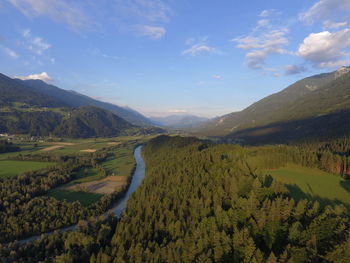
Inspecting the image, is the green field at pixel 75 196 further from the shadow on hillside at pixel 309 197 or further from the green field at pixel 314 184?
the shadow on hillside at pixel 309 197

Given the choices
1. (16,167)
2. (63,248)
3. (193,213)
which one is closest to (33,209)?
(63,248)

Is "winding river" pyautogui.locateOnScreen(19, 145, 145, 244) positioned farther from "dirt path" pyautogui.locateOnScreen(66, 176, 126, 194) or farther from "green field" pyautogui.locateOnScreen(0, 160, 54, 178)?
"green field" pyautogui.locateOnScreen(0, 160, 54, 178)

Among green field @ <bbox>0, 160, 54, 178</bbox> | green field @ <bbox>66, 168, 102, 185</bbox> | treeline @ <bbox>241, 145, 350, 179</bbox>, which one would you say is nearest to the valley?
treeline @ <bbox>241, 145, 350, 179</bbox>

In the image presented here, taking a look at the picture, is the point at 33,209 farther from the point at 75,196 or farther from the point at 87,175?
the point at 87,175

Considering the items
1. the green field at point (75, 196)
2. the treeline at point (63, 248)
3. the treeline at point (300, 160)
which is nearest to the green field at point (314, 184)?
the treeline at point (300, 160)

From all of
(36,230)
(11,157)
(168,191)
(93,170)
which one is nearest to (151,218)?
(168,191)

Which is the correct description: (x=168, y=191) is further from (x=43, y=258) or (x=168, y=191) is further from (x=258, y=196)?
(x=43, y=258)
